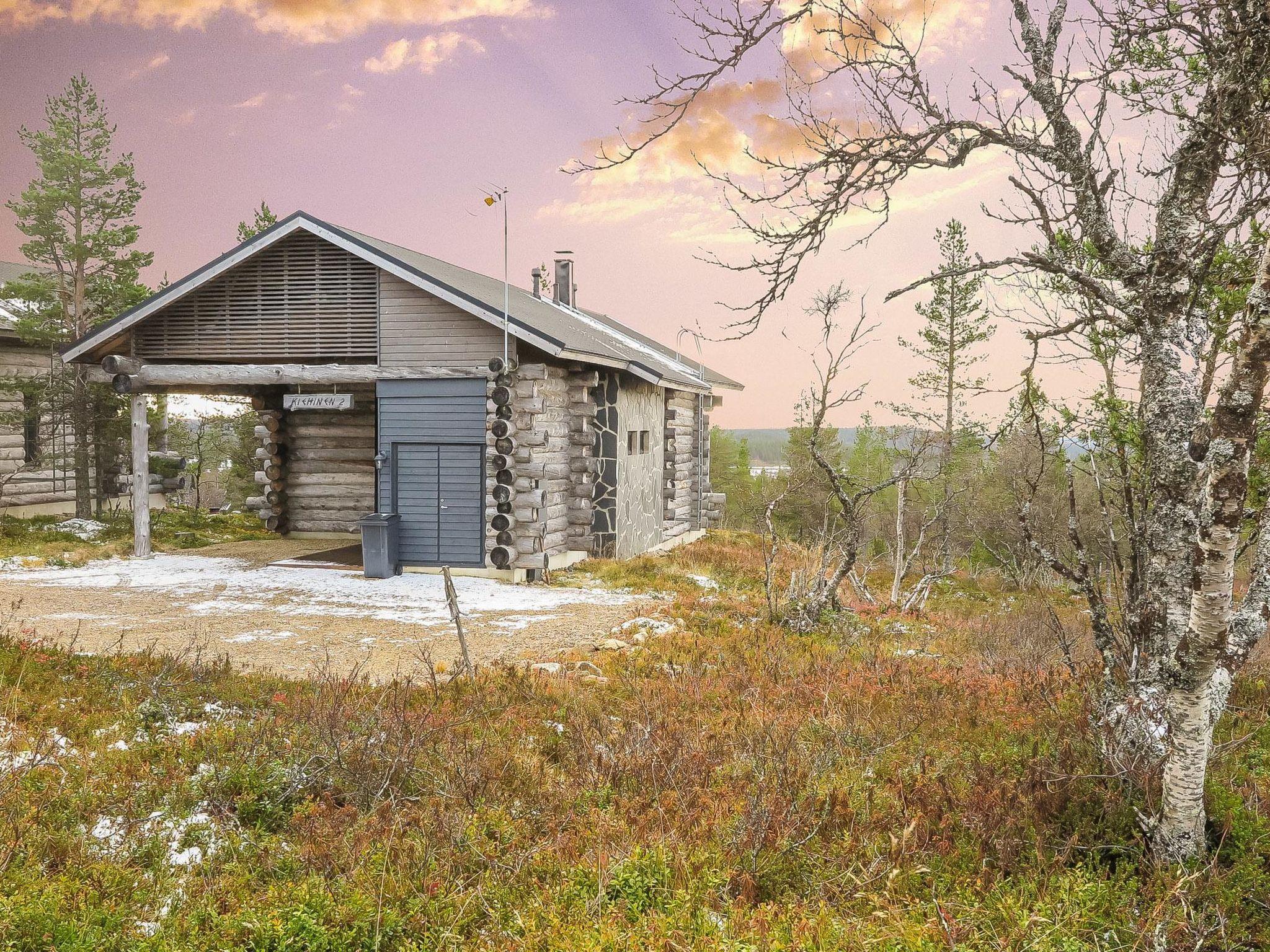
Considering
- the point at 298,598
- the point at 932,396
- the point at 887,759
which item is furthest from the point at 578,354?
the point at 932,396

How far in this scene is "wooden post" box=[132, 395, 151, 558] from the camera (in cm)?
1677

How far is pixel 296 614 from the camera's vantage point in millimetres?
12289

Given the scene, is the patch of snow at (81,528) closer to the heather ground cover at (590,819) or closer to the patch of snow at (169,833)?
the heather ground cover at (590,819)

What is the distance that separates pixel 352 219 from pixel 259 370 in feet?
12.6

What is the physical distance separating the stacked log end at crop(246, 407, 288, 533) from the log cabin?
110 inches

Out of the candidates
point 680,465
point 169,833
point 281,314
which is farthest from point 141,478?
point 169,833

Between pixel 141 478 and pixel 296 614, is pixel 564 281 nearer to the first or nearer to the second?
pixel 141 478

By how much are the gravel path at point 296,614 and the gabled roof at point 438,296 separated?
4508 mm

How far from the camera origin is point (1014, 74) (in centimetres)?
584

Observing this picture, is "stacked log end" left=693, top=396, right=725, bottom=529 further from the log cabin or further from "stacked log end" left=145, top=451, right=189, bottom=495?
"stacked log end" left=145, top=451, right=189, bottom=495

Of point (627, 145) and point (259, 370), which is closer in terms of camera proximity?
point (627, 145)

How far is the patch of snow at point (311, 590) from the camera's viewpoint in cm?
1262

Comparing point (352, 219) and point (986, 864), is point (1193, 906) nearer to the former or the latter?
point (986, 864)

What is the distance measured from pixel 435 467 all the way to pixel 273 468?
7541 mm
